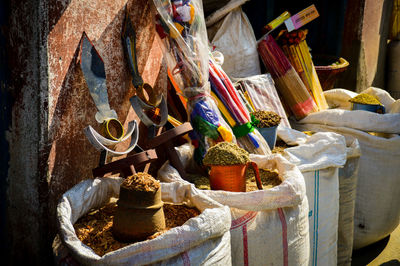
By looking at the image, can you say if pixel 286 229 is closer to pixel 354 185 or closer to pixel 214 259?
pixel 214 259

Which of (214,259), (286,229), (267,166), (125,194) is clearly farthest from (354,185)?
(125,194)

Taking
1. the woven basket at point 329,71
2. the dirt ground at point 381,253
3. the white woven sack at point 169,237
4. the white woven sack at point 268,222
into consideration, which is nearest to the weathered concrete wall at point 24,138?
the white woven sack at point 169,237

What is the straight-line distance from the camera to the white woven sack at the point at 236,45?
10.2 ft

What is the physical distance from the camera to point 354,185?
2.73 metres

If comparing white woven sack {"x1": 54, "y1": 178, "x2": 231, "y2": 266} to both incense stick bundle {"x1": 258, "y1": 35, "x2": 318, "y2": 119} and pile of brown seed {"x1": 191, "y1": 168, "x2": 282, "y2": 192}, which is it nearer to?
pile of brown seed {"x1": 191, "y1": 168, "x2": 282, "y2": 192}

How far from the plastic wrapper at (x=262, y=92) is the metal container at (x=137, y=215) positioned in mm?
1603

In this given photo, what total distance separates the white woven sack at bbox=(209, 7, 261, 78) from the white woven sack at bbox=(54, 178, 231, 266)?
1597 mm

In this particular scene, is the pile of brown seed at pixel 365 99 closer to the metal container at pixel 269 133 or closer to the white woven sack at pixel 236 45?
the white woven sack at pixel 236 45

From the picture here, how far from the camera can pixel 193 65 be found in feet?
7.33

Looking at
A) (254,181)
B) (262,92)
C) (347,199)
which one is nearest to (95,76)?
(254,181)

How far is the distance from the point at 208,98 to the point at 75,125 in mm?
708

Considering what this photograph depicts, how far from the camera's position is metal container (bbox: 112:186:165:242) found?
1454mm

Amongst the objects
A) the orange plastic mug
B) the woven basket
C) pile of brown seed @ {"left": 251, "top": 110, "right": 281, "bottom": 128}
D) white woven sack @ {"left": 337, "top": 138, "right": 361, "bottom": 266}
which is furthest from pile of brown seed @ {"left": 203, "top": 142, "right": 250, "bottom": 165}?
the woven basket

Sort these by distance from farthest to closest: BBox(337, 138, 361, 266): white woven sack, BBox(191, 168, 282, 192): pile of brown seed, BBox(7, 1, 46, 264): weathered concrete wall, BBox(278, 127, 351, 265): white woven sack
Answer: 1. BBox(337, 138, 361, 266): white woven sack
2. BBox(278, 127, 351, 265): white woven sack
3. BBox(191, 168, 282, 192): pile of brown seed
4. BBox(7, 1, 46, 264): weathered concrete wall
